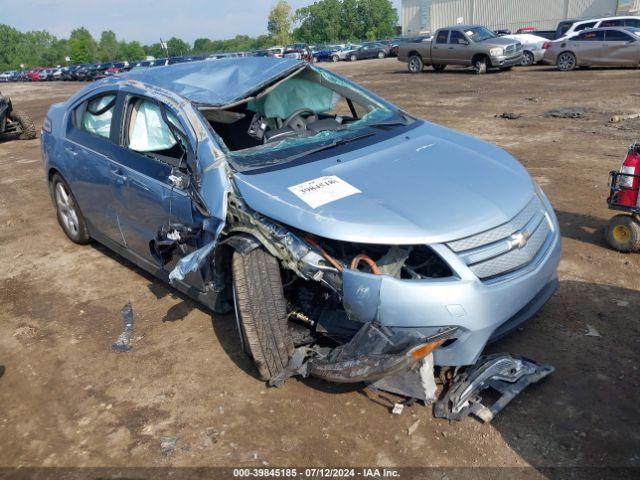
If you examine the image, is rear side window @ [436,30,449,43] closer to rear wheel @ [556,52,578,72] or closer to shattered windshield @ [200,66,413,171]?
rear wheel @ [556,52,578,72]

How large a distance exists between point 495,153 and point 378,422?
203cm

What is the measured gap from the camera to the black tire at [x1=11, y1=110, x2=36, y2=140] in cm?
1291

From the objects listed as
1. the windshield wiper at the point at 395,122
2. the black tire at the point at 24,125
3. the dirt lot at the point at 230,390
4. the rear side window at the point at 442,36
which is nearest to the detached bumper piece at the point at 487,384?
the dirt lot at the point at 230,390

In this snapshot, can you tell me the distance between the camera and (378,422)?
3.04 m

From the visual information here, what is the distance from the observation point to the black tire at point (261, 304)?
10.5 ft

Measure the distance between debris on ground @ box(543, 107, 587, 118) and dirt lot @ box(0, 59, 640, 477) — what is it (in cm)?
539

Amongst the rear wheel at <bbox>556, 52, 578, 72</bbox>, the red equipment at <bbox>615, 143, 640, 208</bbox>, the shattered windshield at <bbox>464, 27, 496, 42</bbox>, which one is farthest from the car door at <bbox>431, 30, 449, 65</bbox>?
the red equipment at <bbox>615, 143, 640, 208</bbox>

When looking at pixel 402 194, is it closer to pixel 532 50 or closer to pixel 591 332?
pixel 591 332

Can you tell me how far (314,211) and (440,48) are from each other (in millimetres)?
19124

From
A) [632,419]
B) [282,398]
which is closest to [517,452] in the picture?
[632,419]

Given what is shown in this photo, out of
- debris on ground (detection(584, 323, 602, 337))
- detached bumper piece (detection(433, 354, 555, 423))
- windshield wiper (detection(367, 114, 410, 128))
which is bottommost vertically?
debris on ground (detection(584, 323, 602, 337))

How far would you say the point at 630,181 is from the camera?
14.9ft

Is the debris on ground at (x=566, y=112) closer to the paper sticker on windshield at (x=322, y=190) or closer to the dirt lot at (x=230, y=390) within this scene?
the dirt lot at (x=230, y=390)

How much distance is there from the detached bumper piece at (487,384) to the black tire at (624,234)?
196cm
